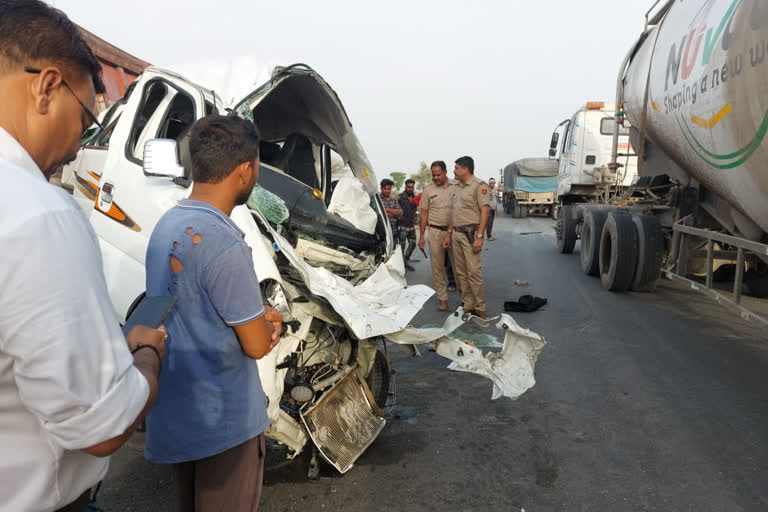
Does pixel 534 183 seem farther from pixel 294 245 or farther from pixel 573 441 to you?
pixel 294 245

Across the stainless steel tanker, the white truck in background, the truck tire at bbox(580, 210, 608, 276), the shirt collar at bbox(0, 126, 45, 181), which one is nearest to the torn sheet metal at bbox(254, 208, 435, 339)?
the shirt collar at bbox(0, 126, 45, 181)

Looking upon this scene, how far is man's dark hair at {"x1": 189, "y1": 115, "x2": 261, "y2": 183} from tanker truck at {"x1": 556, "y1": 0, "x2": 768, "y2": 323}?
10.9 ft

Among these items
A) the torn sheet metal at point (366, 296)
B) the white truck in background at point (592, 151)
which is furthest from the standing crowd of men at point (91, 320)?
the white truck in background at point (592, 151)

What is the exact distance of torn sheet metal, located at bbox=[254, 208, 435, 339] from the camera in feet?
8.93

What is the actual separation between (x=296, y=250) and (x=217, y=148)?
1.54 m

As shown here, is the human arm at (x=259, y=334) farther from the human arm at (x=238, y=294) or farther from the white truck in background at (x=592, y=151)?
the white truck in background at (x=592, y=151)

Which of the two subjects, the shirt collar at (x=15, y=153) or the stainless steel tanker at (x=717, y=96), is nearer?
the shirt collar at (x=15, y=153)

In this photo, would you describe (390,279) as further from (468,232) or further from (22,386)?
(468,232)

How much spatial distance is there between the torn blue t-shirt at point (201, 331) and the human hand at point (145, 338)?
319 millimetres

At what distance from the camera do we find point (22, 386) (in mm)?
880

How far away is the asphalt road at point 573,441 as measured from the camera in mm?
2785

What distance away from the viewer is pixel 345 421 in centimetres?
305

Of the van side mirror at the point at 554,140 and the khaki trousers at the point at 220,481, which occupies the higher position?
the van side mirror at the point at 554,140

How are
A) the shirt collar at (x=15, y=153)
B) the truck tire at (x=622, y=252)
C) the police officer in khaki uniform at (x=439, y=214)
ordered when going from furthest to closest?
the truck tire at (x=622, y=252) < the police officer in khaki uniform at (x=439, y=214) < the shirt collar at (x=15, y=153)
